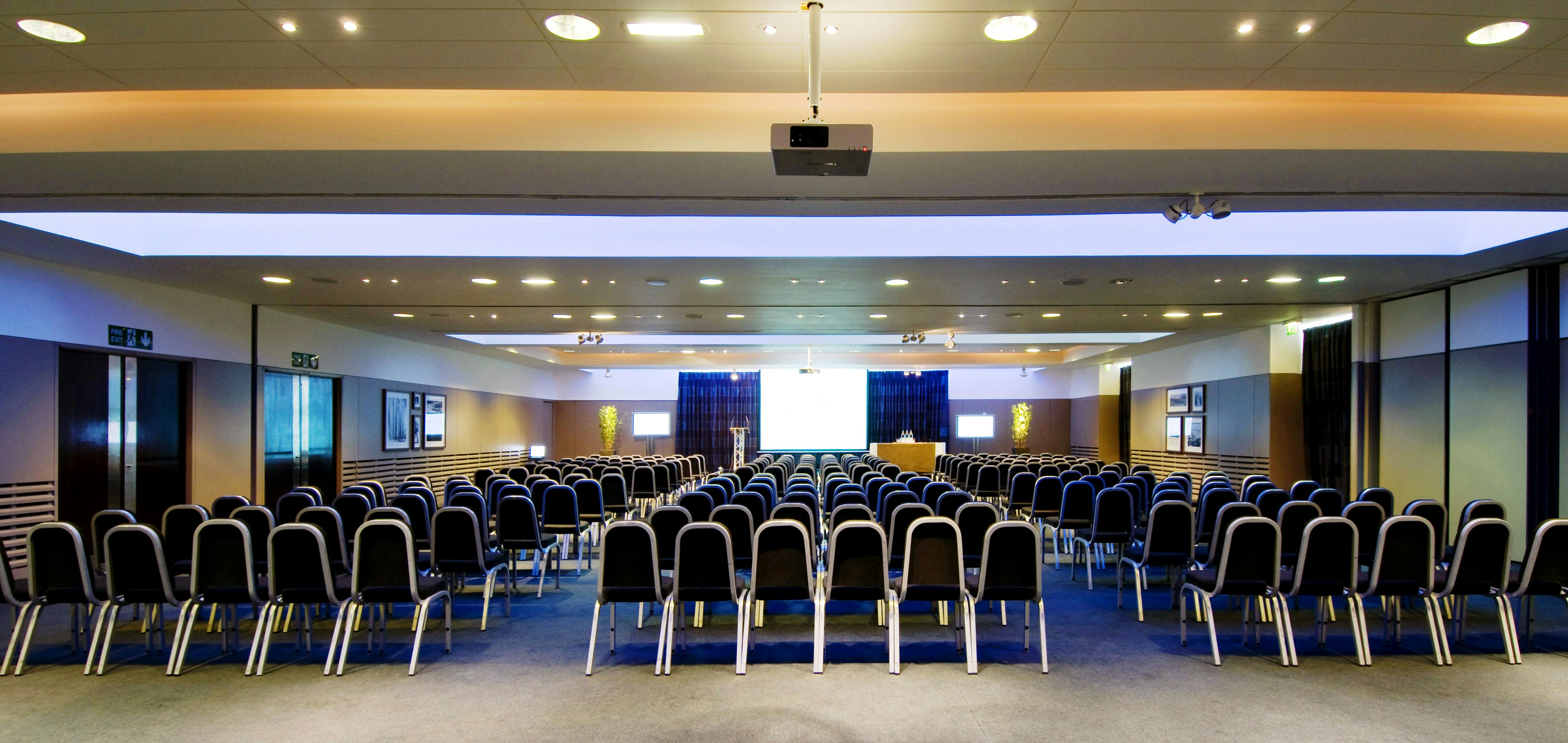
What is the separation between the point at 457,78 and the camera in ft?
14.8

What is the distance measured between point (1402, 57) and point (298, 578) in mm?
6215

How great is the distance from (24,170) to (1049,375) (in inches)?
910

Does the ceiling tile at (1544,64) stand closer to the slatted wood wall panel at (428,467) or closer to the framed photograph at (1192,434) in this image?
the slatted wood wall panel at (428,467)

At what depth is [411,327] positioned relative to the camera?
561 inches

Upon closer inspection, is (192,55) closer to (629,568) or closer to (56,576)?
(56,576)

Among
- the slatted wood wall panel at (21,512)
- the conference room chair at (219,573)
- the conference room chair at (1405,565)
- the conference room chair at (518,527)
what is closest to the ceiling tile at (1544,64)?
the conference room chair at (1405,565)

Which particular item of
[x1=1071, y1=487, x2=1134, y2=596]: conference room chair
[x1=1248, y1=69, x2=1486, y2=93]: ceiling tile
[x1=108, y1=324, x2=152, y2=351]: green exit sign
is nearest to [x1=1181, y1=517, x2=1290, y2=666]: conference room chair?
[x1=1071, y1=487, x2=1134, y2=596]: conference room chair

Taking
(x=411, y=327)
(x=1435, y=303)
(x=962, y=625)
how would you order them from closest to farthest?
(x=962, y=625), (x=1435, y=303), (x=411, y=327)

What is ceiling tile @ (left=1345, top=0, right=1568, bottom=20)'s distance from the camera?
140 inches

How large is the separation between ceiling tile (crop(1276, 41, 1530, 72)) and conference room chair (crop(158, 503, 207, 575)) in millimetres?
6910

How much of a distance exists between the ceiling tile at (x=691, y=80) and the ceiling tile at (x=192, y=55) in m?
1.27

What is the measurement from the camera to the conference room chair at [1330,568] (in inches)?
210

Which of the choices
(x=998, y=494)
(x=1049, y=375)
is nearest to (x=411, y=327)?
(x=998, y=494)

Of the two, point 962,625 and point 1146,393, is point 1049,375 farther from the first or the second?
point 962,625
